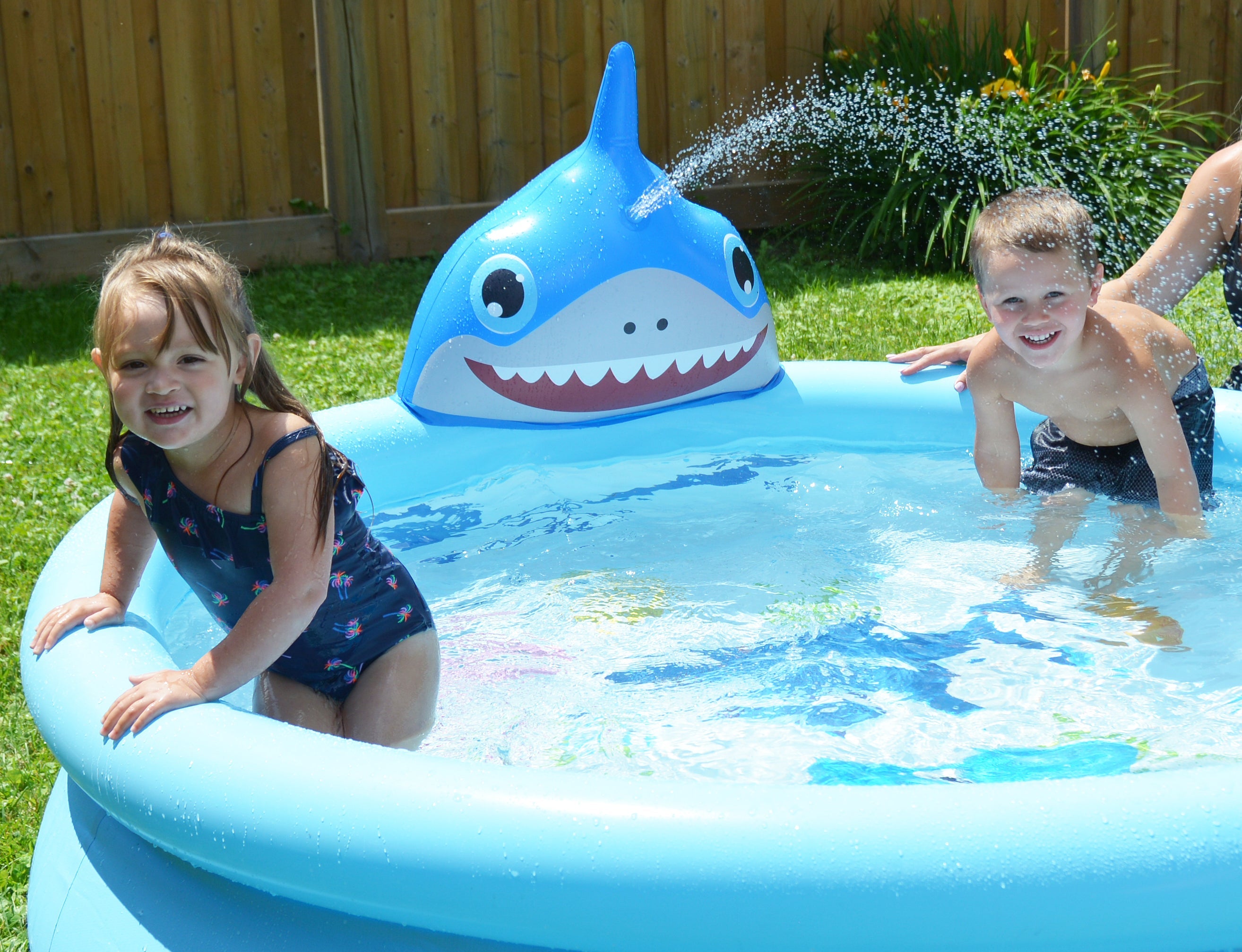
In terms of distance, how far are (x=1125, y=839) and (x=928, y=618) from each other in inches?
53.5

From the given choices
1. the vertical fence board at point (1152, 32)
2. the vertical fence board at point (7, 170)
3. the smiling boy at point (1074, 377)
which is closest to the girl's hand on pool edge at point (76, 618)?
the smiling boy at point (1074, 377)

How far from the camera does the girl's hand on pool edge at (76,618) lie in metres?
2.02

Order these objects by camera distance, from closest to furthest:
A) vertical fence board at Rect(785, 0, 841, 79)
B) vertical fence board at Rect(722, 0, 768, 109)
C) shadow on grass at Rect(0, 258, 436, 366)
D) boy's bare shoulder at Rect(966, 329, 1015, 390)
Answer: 1. boy's bare shoulder at Rect(966, 329, 1015, 390)
2. shadow on grass at Rect(0, 258, 436, 366)
3. vertical fence board at Rect(722, 0, 768, 109)
4. vertical fence board at Rect(785, 0, 841, 79)

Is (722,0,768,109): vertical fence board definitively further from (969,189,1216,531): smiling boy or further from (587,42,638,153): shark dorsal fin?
(969,189,1216,531): smiling boy

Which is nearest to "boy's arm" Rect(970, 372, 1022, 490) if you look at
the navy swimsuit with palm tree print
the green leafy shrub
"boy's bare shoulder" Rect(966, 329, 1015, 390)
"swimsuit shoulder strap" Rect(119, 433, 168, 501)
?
"boy's bare shoulder" Rect(966, 329, 1015, 390)

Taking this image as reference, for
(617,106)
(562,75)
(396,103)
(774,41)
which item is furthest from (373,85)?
(617,106)

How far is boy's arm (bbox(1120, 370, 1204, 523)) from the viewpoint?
2855mm

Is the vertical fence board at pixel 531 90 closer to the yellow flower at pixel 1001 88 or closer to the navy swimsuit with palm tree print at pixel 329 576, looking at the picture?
the yellow flower at pixel 1001 88

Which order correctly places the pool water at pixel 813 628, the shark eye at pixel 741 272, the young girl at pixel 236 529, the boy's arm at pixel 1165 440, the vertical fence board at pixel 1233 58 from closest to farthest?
1. the young girl at pixel 236 529
2. the pool water at pixel 813 628
3. the boy's arm at pixel 1165 440
4. the shark eye at pixel 741 272
5. the vertical fence board at pixel 1233 58

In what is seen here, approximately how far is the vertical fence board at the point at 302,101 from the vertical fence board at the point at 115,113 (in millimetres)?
768

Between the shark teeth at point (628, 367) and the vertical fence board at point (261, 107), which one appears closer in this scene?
the shark teeth at point (628, 367)

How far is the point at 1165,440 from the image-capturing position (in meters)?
2.86

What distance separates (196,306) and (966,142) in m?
5.71

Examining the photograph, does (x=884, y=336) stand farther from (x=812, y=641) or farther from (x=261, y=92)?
(x=261, y=92)
